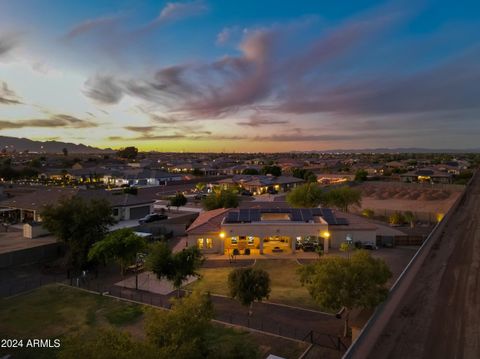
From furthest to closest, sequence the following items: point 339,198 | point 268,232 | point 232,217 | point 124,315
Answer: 1. point 339,198
2. point 232,217
3. point 268,232
4. point 124,315

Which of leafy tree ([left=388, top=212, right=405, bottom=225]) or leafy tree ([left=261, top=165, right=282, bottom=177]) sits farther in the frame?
leafy tree ([left=261, top=165, right=282, bottom=177])

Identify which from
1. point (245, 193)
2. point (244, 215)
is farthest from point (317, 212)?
point (245, 193)

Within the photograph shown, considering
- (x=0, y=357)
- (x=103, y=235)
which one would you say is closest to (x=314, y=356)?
(x=0, y=357)

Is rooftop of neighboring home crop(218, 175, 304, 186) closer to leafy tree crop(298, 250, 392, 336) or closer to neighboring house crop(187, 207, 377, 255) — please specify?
neighboring house crop(187, 207, 377, 255)

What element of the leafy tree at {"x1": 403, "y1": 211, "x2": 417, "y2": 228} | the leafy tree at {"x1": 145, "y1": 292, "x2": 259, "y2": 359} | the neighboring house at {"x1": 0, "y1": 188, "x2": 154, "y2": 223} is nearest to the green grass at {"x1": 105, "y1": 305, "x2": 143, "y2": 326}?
the leafy tree at {"x1": 145, "y1": 292, "x2": 259, "y2": 359}

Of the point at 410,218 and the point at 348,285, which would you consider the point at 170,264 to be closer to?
the point at 348,285

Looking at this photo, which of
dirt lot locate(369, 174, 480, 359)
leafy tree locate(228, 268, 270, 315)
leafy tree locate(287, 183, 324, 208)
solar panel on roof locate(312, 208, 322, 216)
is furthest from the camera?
leafy tree locate(287, 183, 324, 208)

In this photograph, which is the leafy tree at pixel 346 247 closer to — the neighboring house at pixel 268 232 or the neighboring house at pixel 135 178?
the neighboring house at pixel 268 232
